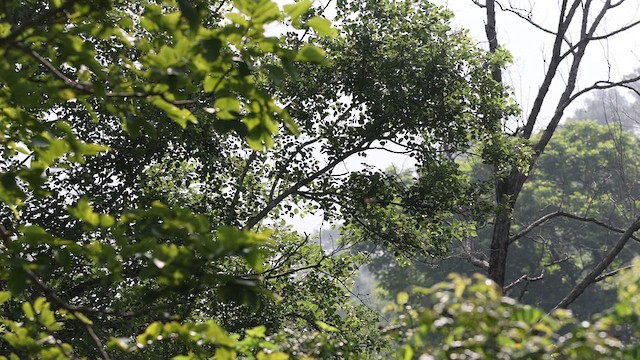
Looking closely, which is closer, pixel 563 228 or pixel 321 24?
pixel 321 24

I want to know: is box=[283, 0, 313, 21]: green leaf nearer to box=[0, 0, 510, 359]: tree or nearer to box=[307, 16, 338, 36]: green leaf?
box=[307, 16, 338, 36]: green leaf

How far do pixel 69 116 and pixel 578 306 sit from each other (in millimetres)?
31075

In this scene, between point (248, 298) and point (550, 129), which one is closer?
point (248, 298)

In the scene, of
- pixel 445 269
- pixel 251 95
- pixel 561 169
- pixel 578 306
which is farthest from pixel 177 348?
pixel 561 169

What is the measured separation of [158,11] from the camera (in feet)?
9.17

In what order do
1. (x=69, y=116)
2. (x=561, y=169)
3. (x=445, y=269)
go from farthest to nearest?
(x=561, y=169) → (x=445, y=269) → (x=69, y=116)

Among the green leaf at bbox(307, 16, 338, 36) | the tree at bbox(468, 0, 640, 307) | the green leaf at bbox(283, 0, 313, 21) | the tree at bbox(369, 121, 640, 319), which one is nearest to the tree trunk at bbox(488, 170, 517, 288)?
the tree at bbox(468, 0, 640, 307)

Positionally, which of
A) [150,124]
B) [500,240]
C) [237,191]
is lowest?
[150,124]

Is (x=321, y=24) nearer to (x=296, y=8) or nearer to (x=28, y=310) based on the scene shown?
(x=296, y=8)

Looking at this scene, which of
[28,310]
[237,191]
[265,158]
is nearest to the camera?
[28,310]

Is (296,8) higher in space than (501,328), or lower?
higher

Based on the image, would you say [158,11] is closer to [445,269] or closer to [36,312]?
[36,312]

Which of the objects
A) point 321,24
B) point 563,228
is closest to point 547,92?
point 321,24

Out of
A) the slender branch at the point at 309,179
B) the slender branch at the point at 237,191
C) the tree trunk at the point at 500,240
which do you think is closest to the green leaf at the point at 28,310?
the slender branch at the point at 237,191
